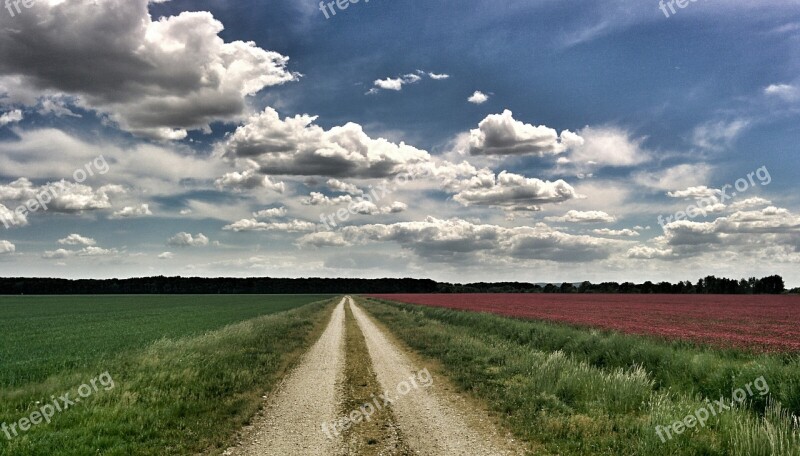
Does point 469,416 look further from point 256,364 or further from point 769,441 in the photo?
point 256,364

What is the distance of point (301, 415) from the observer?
35.6 ft

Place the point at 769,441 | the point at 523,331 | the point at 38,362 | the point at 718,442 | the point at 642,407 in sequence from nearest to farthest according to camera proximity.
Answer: the point at 769,441, the point at 718,442, the point at 642,407, the point at 38,362, the point at 523,331

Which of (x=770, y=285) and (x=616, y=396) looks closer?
(x=616, y=396)

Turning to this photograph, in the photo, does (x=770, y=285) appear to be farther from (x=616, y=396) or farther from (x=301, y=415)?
(x=301, y=415)

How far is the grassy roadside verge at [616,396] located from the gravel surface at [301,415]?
384 centimetres

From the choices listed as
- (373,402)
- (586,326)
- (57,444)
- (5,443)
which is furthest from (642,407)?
(586,326)

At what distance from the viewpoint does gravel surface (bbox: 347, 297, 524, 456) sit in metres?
8.65

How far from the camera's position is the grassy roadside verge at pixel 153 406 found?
853cm

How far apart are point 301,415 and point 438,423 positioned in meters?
3.18

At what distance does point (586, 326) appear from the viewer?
971 inches

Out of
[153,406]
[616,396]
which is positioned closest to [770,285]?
[616,396]

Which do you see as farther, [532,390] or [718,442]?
[532,390]

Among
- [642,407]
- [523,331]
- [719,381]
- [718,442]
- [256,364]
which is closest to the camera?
[718,442]

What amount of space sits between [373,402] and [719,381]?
8856 mm
